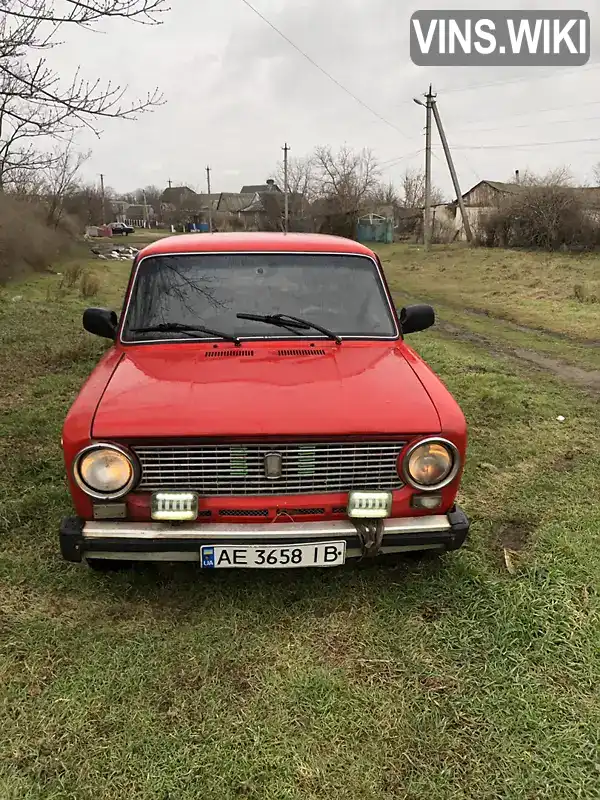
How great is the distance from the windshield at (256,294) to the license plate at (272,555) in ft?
4.32

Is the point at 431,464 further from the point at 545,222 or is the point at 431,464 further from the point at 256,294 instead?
the point at 545,222

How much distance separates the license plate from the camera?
2.72 meters

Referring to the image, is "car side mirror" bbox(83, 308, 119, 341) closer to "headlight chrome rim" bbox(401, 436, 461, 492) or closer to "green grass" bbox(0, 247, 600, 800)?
"green grass" bbox(0, 247, 600, 800)

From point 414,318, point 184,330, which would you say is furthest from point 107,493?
point 414,318

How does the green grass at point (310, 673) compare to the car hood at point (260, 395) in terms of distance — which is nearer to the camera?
the green grass at point (310, 673)

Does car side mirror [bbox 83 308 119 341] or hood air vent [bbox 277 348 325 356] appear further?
car side mirror [bbox 83 308 119 341]

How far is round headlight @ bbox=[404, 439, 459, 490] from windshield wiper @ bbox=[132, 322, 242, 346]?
125 centimetres

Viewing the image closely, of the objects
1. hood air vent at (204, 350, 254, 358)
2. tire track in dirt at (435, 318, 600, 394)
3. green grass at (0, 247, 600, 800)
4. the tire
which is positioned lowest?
green grass at (0, 247, 600, 800)

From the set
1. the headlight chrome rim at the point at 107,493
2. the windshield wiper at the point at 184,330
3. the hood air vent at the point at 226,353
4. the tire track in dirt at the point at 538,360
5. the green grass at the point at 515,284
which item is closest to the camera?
the headlight chrome rim at the point at 107,493

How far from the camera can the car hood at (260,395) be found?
106 inches

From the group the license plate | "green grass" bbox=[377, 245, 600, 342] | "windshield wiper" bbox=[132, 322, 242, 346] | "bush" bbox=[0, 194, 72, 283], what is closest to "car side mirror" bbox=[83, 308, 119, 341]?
"windshield wiper" bbox=[132, 322, 242, 346]

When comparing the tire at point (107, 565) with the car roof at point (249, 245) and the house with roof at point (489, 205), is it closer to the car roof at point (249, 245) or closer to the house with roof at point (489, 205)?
the car roof at point (249, 245)

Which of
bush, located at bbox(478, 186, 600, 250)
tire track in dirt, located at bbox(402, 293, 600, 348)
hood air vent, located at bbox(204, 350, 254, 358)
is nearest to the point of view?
hood air vent, located at bbox(204, 350, 254, 358)

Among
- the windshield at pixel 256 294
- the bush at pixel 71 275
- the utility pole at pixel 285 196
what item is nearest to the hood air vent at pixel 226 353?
the windshield at pixel 256 294
